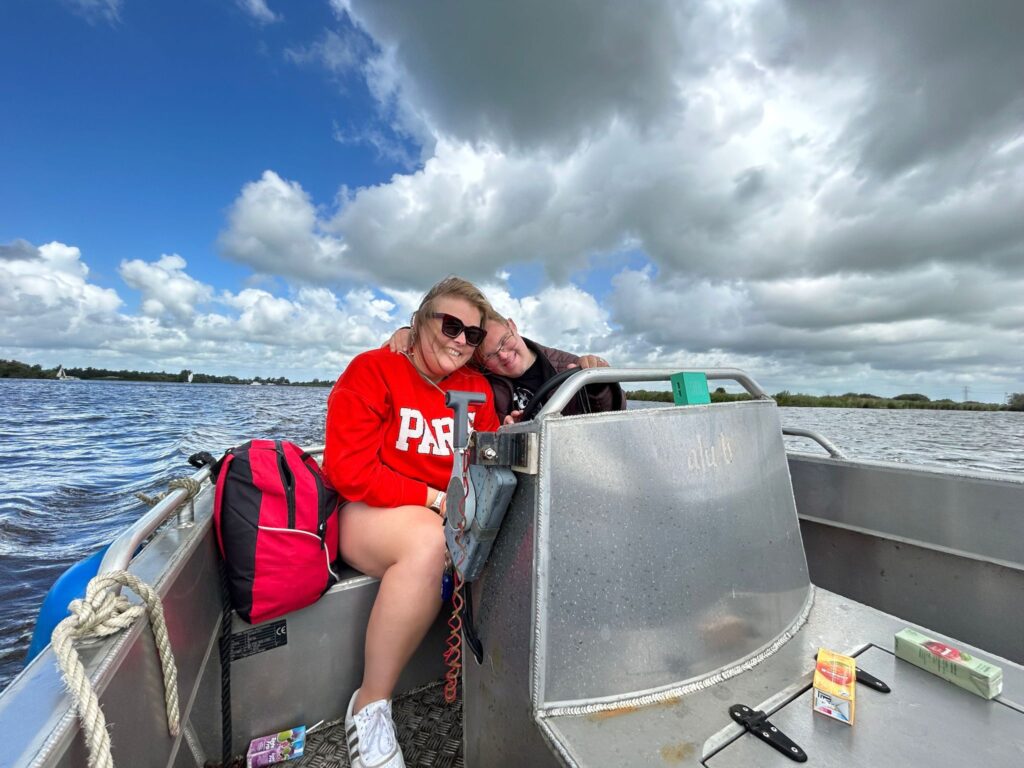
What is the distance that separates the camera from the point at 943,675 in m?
1.01

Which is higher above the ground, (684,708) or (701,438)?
(701,438)

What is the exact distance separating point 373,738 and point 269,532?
72 centimetres

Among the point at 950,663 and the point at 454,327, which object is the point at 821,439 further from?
the point at 454,327

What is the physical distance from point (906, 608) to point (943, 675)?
1342 millimetres

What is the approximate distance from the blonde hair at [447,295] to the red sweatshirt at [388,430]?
157 millimetres

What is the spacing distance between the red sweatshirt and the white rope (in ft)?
2.27

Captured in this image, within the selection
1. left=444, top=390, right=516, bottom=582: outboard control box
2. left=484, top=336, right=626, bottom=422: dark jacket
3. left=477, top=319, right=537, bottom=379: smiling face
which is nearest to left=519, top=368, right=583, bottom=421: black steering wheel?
left=444, top=390, right=516, bottom=582: outboard control box

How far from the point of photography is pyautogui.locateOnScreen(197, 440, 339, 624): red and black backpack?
5.19 feet

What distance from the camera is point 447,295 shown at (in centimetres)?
192

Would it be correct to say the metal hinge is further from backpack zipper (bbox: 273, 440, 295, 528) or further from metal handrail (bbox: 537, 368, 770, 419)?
backpack zipper (bbox: 273, 440, 295, 528)

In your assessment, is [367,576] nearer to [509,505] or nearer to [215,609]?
[215,609]

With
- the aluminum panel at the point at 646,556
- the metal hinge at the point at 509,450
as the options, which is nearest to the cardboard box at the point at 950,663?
the aluminum panel at the point at 646,556

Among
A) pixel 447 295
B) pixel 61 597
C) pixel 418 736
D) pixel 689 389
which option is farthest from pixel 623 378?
pixel 61 597

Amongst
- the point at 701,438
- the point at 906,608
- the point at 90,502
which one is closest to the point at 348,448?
the point at 701,438
